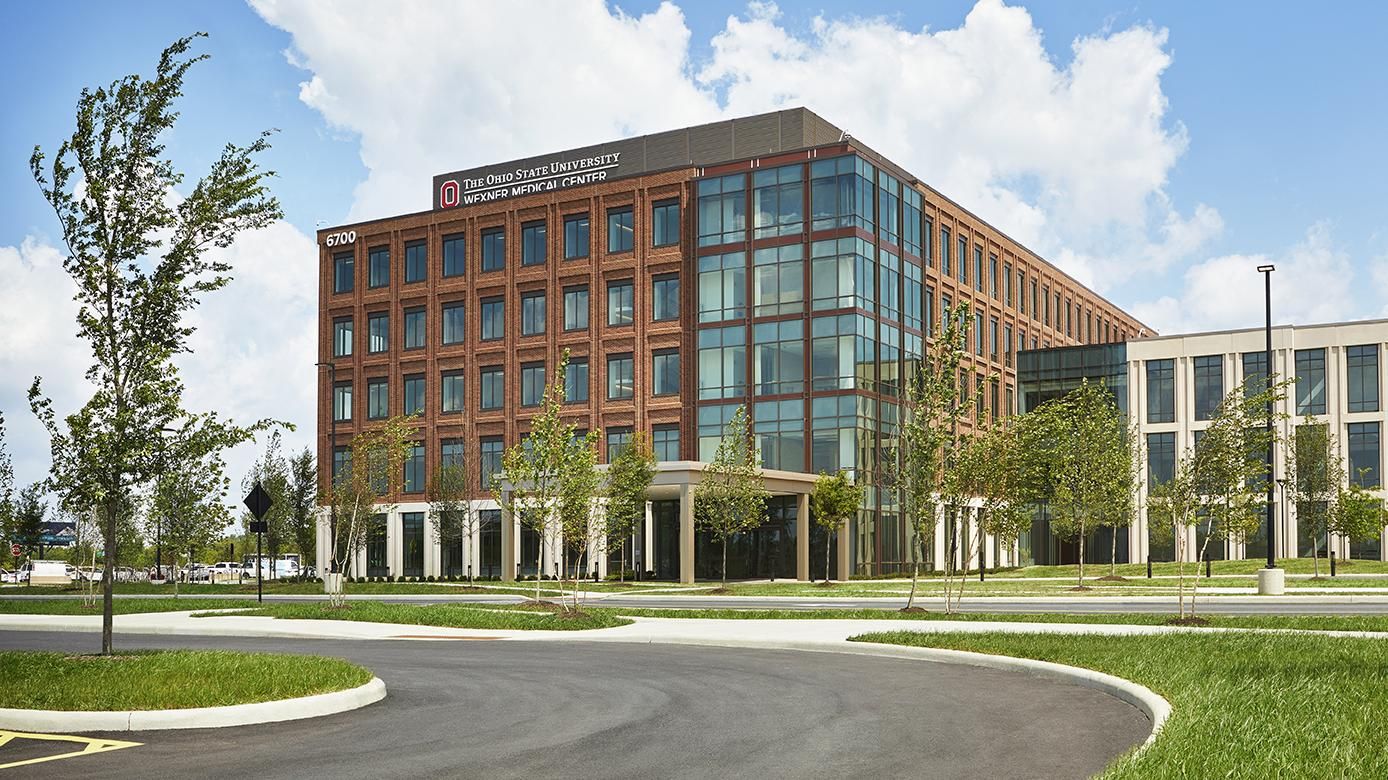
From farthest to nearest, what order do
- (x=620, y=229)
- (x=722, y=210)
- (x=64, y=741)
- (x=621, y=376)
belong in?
(x=620, y=229)
(x=621, y=376)
(x=722, y=210)
(x=64, y=741)

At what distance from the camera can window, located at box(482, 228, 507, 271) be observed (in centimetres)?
7288

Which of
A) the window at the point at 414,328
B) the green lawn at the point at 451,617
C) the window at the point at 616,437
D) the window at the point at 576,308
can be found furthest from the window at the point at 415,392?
the green lawn at the point at 451,617

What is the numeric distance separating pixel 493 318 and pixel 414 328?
552cm

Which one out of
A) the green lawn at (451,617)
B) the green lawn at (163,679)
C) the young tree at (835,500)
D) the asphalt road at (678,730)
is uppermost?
the young tree at (835,500)

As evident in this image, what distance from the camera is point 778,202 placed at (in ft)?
211

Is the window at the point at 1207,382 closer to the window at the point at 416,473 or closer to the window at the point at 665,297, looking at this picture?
the window at the point at 665,297

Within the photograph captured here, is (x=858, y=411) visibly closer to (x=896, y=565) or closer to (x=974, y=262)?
(x=896, y=565)

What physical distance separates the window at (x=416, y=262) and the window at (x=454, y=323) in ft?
8.10

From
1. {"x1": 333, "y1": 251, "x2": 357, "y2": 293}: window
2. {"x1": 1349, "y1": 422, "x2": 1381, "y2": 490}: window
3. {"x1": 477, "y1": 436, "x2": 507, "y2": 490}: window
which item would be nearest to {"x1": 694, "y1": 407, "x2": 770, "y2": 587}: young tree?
{"x1": 477, "y1": 436, "x2": 507, "y2": 490}: window

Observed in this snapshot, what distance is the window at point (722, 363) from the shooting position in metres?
65.2

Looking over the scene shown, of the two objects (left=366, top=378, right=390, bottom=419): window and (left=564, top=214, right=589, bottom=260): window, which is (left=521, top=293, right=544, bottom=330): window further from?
(left=366, top=378, right=390, bottom=419): window

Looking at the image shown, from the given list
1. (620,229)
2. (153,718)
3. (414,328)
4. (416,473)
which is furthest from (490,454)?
(153,718)

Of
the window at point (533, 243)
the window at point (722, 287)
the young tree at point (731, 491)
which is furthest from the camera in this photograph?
the window at point (533, 243)

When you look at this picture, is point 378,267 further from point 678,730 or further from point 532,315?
point 678,730
